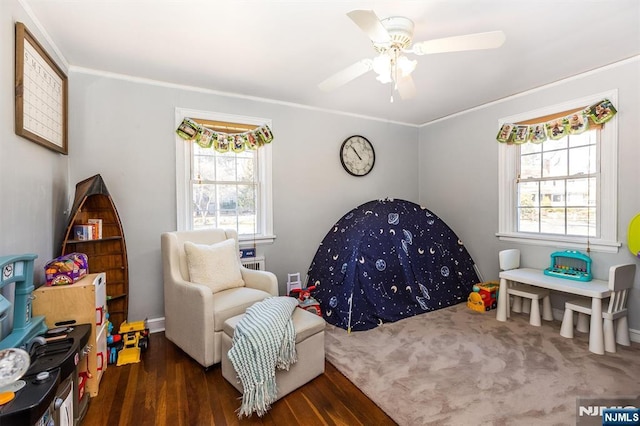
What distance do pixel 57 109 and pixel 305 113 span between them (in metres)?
2.37

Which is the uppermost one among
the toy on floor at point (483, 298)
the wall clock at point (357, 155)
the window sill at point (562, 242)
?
the wall clock at point (357, 155)

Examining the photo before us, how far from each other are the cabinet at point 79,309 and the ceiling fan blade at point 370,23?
2.18m

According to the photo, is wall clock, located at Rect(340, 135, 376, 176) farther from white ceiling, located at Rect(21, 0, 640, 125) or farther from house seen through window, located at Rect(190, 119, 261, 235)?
house seen through window, located at Rect(190, 119, 261, 235)

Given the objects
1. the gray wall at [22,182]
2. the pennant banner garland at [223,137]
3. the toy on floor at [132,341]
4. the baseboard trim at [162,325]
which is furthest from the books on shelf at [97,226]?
the pennant banner garland at [223,137]

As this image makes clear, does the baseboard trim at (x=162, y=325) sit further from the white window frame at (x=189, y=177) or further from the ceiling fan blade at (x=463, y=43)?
the ceiling fan blade at (x=463, y=43)

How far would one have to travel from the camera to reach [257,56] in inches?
97.3

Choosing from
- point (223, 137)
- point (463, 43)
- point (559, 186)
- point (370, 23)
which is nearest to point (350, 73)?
point (370, 23)

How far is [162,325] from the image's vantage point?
300 centimetres

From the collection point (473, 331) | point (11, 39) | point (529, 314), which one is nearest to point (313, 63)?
point (11, 39)

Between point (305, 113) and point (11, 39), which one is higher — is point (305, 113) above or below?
above

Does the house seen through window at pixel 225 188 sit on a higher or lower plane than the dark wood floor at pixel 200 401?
higher

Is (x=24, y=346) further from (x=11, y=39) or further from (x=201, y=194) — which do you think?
(x=201, y=194)

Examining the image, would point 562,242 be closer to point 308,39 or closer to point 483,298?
point 483,298

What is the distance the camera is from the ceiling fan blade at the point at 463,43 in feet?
5.18
